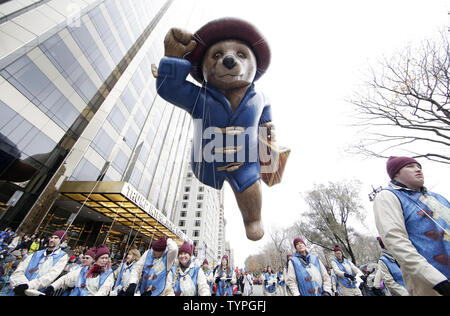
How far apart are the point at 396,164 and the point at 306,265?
2403 mm

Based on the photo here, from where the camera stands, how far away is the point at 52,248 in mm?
3020

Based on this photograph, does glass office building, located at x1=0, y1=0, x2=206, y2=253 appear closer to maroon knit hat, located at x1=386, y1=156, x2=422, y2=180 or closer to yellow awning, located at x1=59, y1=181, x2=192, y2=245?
yellow awning, located at x1=59, y1=181, x2=192, y2=245

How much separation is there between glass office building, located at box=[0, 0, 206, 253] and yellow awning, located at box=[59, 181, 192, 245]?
5cm

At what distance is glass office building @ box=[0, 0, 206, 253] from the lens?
7504 millimetres

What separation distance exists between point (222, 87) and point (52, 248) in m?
3.69

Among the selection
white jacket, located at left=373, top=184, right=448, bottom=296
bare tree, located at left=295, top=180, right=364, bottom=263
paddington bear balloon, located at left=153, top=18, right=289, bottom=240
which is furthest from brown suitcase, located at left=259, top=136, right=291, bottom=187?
bare tree, located at left=295, top=180, right=364, bottom=263

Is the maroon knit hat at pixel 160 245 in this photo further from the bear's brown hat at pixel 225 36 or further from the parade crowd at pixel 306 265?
the bear's brown hat at pixel 225 36

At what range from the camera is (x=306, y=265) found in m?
3.19

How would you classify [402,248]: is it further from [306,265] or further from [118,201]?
[118,201]

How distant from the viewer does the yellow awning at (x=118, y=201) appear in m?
8.84

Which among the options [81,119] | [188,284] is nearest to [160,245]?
[188,284]

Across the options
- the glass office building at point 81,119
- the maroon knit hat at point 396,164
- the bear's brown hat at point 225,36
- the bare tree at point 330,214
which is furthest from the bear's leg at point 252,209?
the bare tree at point 330,214
